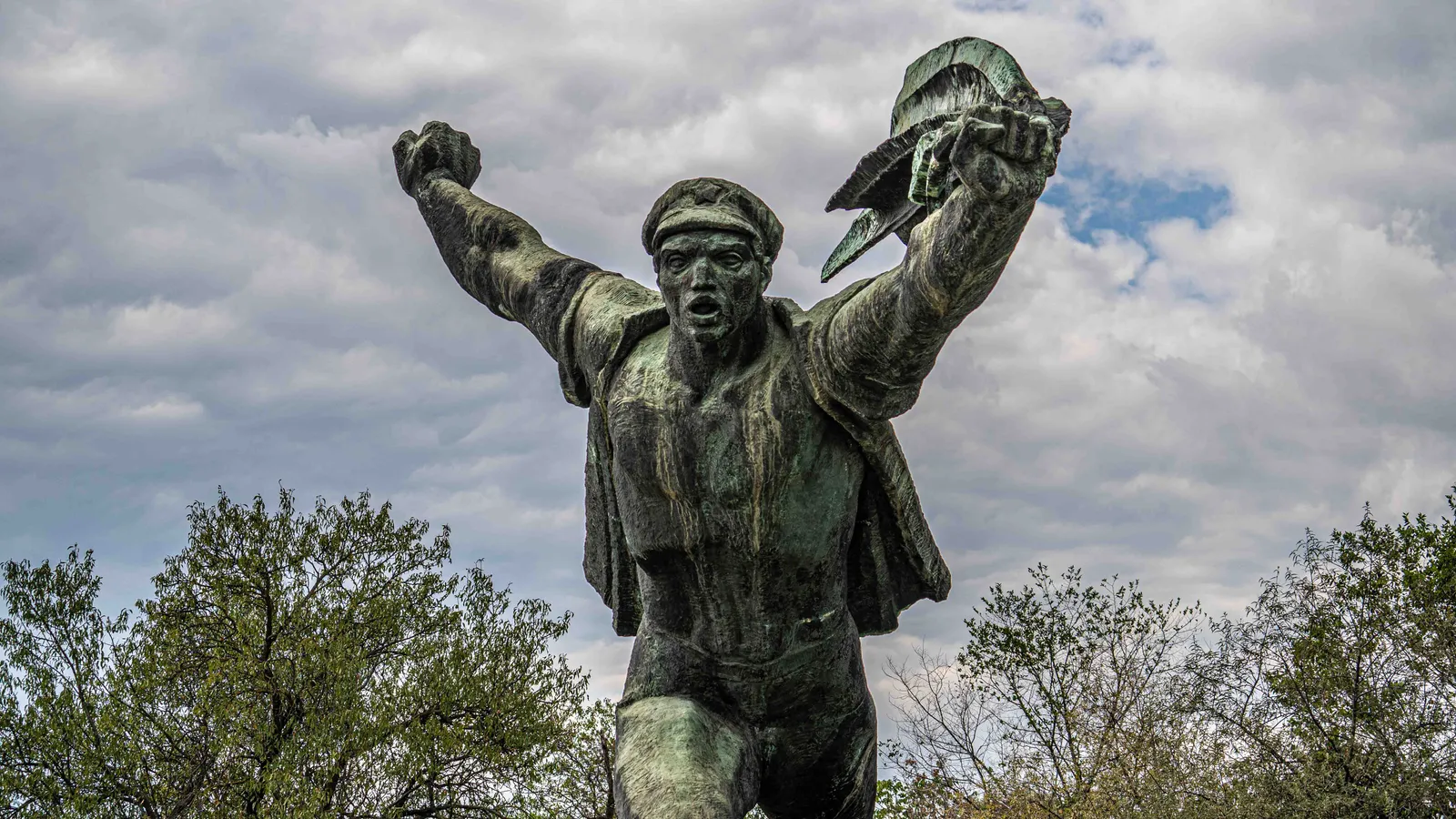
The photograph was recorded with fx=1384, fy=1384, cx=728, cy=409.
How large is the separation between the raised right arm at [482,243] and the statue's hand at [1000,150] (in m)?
1.84

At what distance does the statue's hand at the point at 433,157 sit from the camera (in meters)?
5.48

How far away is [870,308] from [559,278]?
57.0 inches

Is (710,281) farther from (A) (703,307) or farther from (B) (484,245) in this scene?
(B) (484,245)

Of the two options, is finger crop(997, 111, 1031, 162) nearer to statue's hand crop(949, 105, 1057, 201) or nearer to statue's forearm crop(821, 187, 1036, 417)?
statue's hand crop(949, 105, 1057, 201)

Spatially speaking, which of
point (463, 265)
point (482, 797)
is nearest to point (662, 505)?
point (463, 265)

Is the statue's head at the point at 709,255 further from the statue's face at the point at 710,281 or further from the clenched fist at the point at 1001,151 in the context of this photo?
the clenched fist at the point at 1001,151

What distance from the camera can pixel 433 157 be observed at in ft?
18.0

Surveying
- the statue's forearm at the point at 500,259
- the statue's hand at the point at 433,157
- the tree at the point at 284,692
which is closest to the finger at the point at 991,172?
the statue's forearm at the point at 500,259

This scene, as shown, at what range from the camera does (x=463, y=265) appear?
17.0ft

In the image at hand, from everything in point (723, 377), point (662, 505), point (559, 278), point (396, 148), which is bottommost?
point (662, 505)

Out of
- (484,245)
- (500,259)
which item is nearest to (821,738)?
(500,259)

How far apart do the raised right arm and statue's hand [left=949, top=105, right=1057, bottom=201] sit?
6.04 feet

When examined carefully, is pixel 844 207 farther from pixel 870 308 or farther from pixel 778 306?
pixel 870 308

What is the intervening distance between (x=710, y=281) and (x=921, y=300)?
673 millimetres
